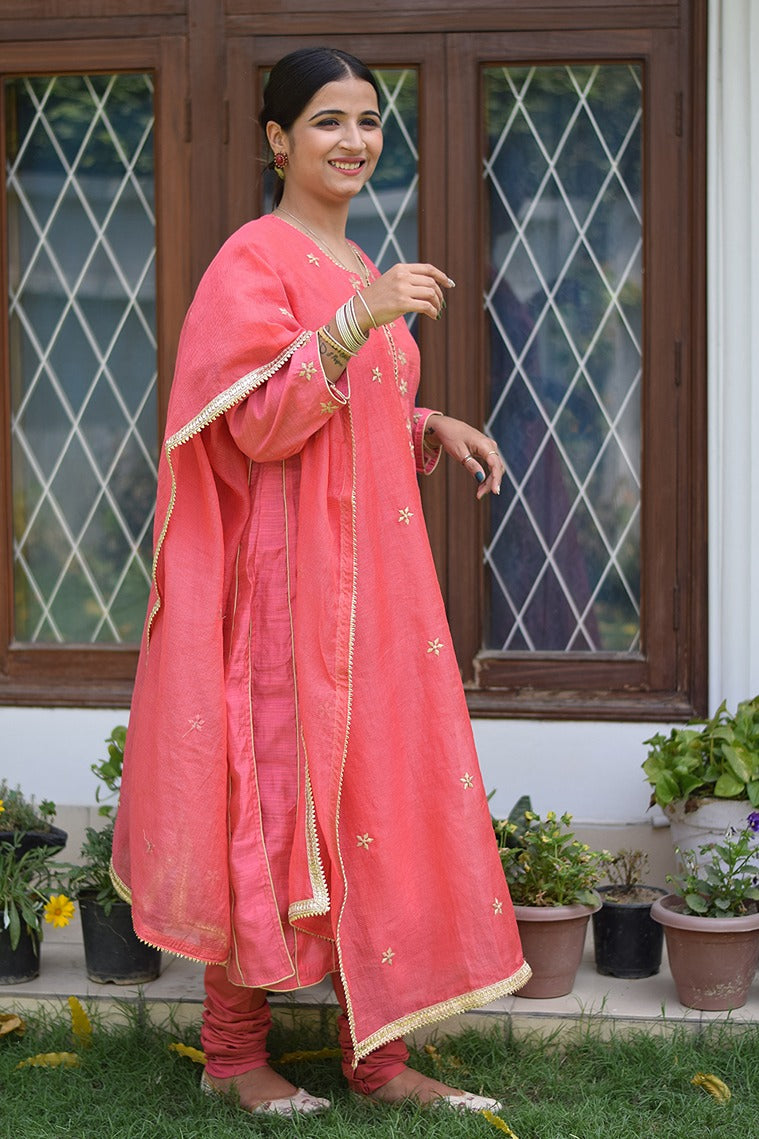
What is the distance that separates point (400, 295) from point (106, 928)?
1757 millimetres

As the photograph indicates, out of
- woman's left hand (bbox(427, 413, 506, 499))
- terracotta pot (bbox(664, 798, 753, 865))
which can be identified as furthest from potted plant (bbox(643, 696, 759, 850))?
woman's left hand (bbox(427, 413, 506, 499))

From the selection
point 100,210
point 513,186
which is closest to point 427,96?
point 513,186

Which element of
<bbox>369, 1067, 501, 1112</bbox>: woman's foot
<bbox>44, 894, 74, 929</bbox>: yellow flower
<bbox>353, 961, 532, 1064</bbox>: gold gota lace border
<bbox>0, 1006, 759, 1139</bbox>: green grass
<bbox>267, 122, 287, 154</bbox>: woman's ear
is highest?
<bbox>267, 122, 287, 154</bbox>: woman's ear

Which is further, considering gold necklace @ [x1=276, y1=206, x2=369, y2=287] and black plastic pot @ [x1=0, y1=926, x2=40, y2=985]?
black plastic pot @ [x1=0, y1=926, x2=40, y2=985]

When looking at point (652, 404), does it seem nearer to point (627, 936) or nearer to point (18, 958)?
point (627, 936)

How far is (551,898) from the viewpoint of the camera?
3.21 meters

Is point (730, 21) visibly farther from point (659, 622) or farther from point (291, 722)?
point (291, 722)

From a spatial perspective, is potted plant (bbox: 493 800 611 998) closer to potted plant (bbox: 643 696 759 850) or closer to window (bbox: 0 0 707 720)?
potted plant (bbox: 643 696 759 850)

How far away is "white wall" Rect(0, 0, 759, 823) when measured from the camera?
3656mm

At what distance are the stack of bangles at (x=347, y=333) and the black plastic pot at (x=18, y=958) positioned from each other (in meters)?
1.70

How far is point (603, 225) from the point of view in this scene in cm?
384

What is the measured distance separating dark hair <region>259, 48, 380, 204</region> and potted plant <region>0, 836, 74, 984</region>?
1.80 m

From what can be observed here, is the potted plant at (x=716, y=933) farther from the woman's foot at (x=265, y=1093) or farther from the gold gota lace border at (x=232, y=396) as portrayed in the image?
the gold gota lace border at (x=232, y=396)

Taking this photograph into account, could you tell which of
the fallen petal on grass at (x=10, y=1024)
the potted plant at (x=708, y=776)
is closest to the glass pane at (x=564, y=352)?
the potted plant at (x=708, y=776)
